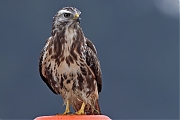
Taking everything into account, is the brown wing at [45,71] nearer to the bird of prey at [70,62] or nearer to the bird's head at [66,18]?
A: the bird of prey at [70,62]

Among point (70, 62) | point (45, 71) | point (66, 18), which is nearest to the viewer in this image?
point (66, 18)

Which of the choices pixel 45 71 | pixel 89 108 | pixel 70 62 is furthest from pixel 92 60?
pixel 89 108

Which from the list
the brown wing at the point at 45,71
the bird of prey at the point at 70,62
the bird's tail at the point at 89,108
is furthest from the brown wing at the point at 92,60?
the brown wing at the point at 45,71

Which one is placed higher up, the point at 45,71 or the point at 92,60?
the point at 92,60

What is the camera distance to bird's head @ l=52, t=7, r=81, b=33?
3551 millimetres

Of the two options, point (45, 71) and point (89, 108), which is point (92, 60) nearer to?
point (45, 71)

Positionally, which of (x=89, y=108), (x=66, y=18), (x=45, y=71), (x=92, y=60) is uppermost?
(x=66, y=18)

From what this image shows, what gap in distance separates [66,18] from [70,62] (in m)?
0.42

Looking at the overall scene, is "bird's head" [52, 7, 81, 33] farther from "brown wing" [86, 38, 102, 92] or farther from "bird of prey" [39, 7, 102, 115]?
"brown wing" [86, 38, 102, 92]

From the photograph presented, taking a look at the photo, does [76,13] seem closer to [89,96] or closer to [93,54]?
[93,54]

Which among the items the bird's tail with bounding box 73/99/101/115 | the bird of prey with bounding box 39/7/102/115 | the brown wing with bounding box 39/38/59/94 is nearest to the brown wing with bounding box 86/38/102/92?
the bird of prey with bounding box 39/7/102/115

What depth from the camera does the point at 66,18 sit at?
363cm

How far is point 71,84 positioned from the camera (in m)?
3.93

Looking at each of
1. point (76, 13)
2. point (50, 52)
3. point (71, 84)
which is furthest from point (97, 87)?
point (76, 13)
